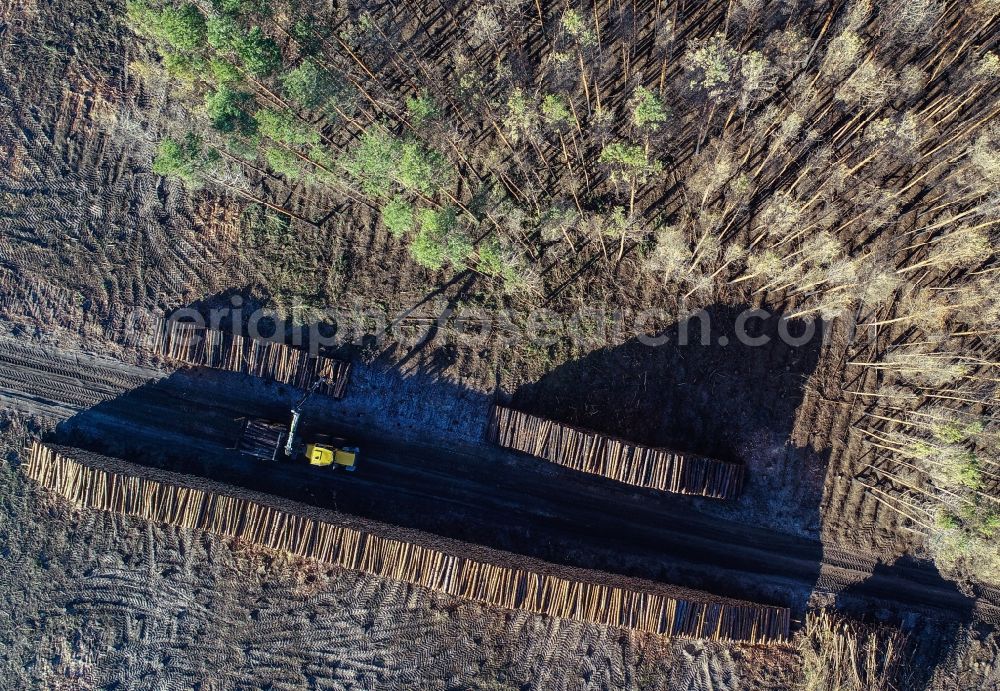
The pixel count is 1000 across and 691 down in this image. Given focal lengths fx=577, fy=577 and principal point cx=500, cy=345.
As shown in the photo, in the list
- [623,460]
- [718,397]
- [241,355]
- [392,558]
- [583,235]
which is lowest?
[392,558]

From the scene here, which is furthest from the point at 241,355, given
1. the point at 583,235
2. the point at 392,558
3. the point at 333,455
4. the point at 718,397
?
the point at 718,397

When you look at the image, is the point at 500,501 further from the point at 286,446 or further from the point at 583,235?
the point at 583,235

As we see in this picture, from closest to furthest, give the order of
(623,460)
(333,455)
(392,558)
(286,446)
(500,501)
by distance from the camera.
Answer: (392,558) → (623,460) → (333,455) → (286,446) → (500,501)

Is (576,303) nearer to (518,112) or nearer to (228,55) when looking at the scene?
(518,112)

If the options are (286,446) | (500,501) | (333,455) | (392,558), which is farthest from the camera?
(500,501)

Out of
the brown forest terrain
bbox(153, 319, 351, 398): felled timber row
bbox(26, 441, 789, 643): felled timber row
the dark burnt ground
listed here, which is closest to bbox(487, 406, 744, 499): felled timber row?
the dark burnt ground

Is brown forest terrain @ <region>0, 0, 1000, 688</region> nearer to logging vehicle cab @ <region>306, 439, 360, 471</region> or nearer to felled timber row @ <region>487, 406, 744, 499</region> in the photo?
felled timber row @ <region>487, 406, 744, 499</region>

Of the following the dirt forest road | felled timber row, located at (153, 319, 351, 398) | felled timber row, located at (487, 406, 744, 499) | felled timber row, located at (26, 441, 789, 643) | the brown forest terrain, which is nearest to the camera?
felled timber row, located at (26, 441, 789, 643)
